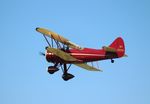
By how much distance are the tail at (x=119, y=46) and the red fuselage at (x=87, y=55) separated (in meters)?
0.08

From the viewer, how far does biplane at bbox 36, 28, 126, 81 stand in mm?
34384

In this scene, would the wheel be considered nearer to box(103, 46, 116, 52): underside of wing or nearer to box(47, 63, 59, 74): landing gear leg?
box(47, 63, 59, 74): landing gear leg

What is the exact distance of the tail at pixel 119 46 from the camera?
35.0 m

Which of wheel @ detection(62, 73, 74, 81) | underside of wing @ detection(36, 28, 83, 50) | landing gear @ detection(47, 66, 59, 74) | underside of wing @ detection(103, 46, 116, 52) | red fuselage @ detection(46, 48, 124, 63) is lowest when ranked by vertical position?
wheel @ detection(62, 73, 74, 81)

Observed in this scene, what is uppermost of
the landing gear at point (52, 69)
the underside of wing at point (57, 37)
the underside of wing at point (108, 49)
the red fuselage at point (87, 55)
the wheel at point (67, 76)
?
the underside of wing at point (57, 37)

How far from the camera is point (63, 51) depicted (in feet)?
115

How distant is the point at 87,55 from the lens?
3509 cm

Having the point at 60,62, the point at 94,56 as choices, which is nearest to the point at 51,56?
the point at 60,62

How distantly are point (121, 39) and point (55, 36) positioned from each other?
5.29 metres

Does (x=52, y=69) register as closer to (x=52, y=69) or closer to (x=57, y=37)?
(x=52, y=69)

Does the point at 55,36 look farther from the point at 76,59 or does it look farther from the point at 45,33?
the point at 76,59

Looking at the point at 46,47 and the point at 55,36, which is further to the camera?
the point at 55,36

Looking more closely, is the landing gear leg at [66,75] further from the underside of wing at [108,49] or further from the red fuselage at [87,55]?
the underside of wing at [108,49]

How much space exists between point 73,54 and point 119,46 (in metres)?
3.68
